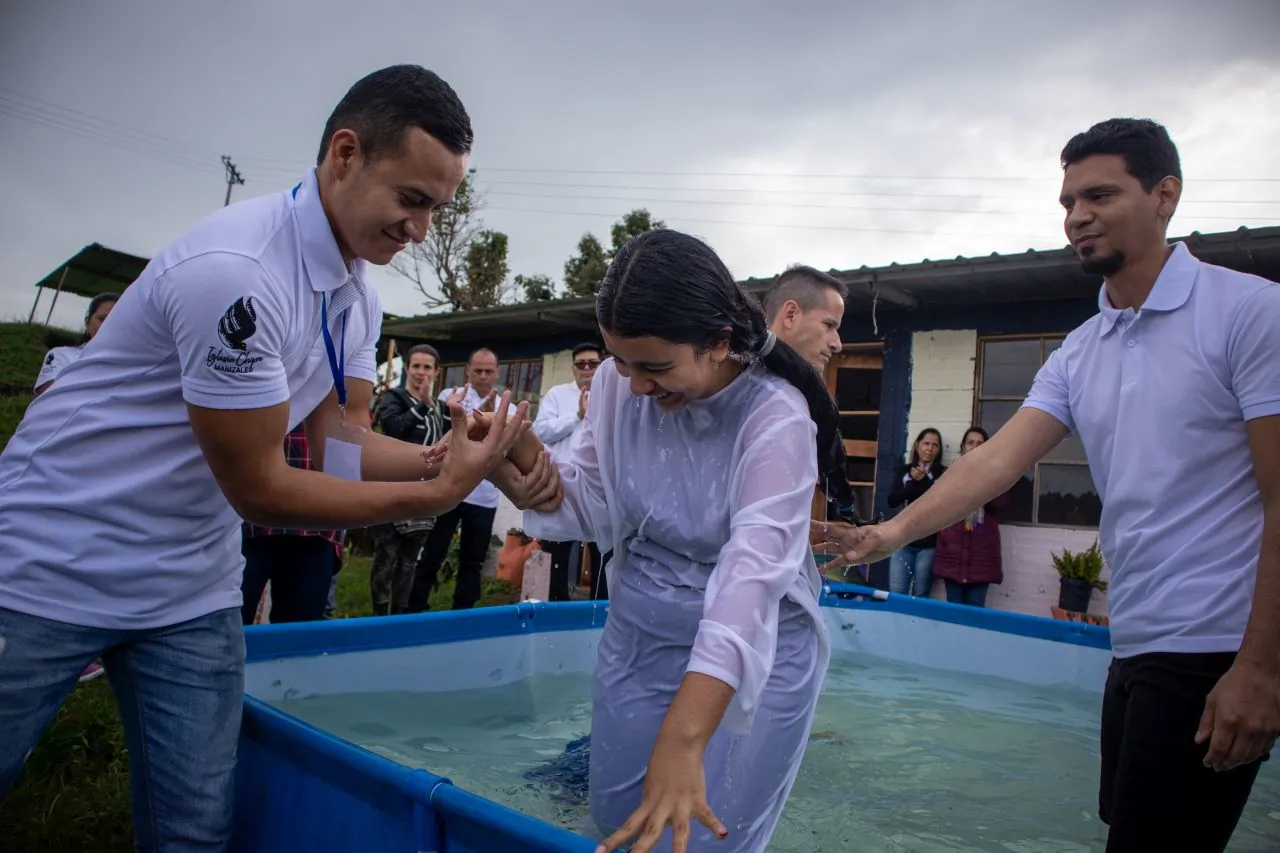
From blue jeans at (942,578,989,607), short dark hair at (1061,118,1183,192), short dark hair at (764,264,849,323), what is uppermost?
short dark hair at (1061,118,1183,192)

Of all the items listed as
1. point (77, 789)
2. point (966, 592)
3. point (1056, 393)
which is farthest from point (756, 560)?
point (966, 592)

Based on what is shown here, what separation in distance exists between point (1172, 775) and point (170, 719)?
2143 millimetres

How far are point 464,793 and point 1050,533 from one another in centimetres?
773

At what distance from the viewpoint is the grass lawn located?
100 inches

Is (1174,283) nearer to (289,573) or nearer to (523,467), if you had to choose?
(523,467)

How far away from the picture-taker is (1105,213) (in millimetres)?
2193

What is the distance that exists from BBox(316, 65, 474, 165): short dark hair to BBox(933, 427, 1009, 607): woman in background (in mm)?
6836

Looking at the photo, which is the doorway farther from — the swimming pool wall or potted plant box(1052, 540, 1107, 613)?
the swimming pool wall

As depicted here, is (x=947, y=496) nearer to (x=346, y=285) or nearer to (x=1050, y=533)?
(x=346, y=285)

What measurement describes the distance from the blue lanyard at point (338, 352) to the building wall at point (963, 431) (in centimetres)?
732

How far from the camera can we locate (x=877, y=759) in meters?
4.37

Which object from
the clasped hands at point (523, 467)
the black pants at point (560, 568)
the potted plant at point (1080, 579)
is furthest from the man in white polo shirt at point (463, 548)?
the potted plant at point (1080, 579)

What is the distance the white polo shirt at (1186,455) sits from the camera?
73.2 inches

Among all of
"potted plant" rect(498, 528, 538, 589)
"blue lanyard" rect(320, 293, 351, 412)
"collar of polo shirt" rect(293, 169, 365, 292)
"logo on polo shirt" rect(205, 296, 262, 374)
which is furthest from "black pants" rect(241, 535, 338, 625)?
"potted plant" rect(498, 528, 538, 589)
